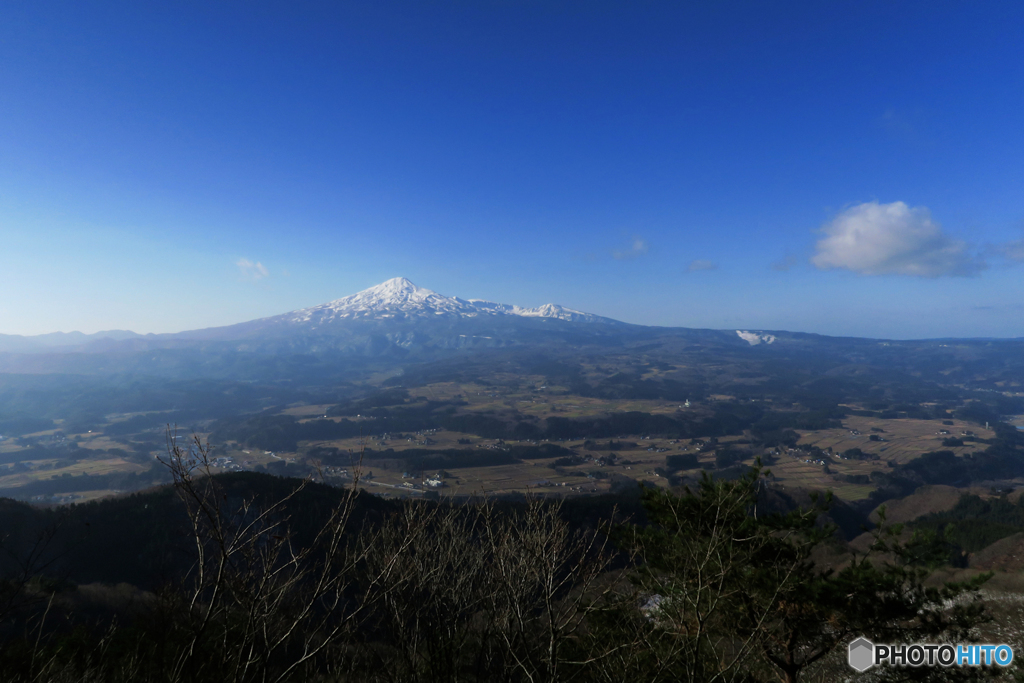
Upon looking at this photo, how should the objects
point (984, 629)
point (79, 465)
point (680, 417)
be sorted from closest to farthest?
point (984, 629) < point (79, 465) < point (680, 417)

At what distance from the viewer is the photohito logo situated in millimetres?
9078

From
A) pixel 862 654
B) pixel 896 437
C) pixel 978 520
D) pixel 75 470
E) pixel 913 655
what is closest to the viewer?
pixel 913 655

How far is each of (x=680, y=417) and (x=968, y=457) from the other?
55.3 meters

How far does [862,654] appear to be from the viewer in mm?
9336

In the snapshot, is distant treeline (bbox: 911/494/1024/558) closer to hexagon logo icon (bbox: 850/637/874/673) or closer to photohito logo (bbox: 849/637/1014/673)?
photohito logo (bbox: 849/637/1014/673)

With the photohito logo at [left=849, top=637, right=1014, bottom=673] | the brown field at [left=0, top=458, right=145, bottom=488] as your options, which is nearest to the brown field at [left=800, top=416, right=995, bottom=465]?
the photohito logo at [left=849, top=637, right=1014, bottom=673]

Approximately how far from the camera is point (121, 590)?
25328mm

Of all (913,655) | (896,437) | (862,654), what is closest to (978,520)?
(913,655)

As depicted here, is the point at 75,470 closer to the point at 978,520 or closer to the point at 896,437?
the point at 978,520

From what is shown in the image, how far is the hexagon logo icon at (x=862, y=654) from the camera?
9.21 meters

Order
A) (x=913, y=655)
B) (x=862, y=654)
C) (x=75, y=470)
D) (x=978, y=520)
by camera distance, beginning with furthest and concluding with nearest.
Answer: (x=75, y=470), (x=978, y=520), (x=862, y=654), (x=913, y=655)

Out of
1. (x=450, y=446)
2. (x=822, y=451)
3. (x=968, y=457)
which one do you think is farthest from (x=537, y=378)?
(x=968, y=457)

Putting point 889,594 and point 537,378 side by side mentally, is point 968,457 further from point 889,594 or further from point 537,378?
point 537,378

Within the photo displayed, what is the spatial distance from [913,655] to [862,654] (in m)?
0.96
